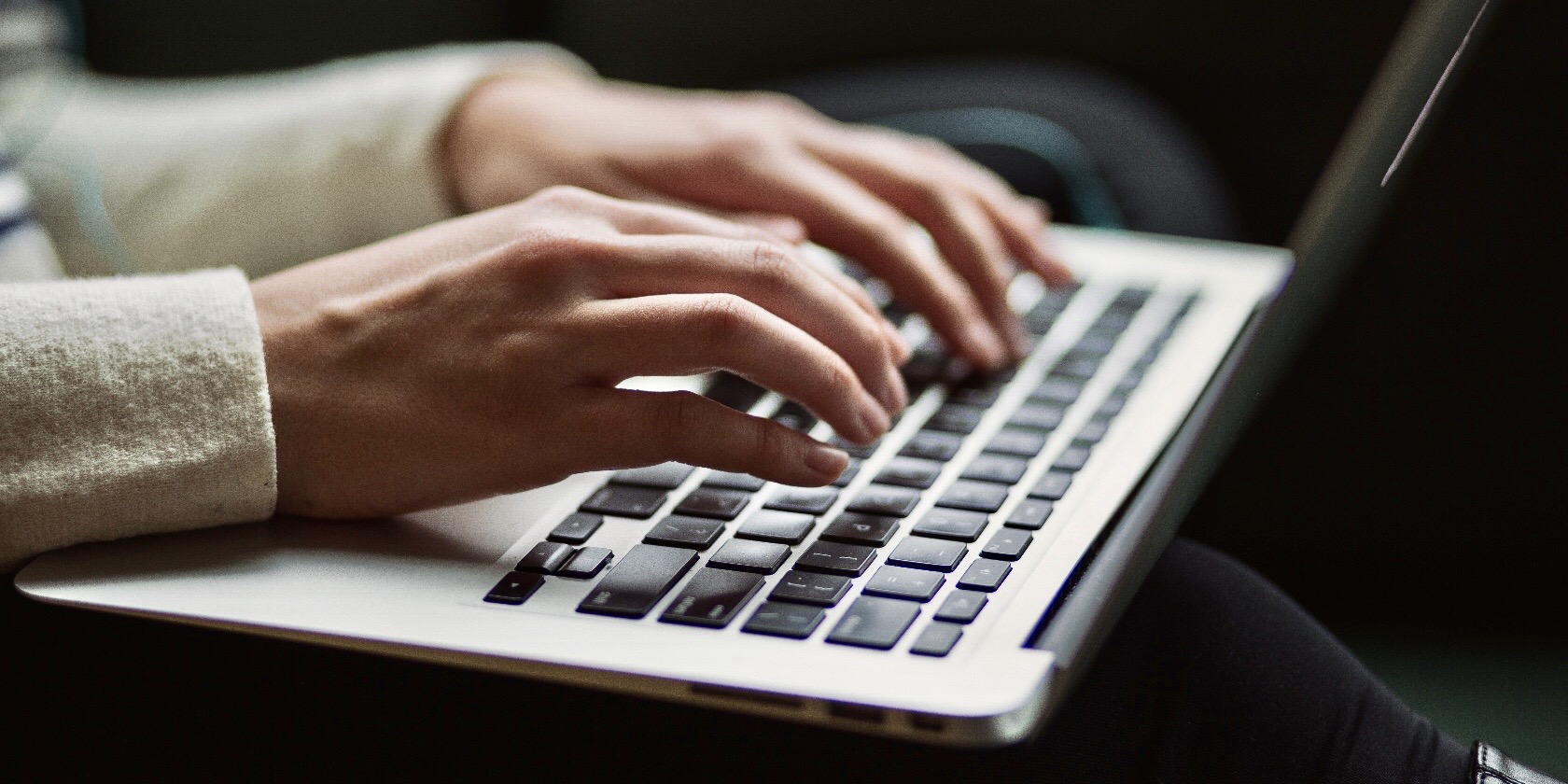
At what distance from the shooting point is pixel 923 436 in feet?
1.74

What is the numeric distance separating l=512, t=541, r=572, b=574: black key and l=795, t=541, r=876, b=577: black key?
80mm

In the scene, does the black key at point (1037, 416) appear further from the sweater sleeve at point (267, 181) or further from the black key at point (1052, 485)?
the sweater sleeve at point (267, 181)

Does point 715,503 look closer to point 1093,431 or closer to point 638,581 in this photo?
point 638,581

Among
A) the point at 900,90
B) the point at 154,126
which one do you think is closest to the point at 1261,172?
the point at 900,90

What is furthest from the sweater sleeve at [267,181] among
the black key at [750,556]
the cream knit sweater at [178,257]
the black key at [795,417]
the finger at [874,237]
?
the black key at [750,556]

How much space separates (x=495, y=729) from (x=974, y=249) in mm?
370

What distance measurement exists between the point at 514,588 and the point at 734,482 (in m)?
0.11

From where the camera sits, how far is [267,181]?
2.61 ft

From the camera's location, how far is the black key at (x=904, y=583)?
39cm

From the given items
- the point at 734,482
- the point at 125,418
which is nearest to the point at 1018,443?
the point at 734,482

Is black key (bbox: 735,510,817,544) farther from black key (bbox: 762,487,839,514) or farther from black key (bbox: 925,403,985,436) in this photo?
black key (bbox: 925,403,985,436)

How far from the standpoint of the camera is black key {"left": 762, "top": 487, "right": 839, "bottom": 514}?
1.50 ft

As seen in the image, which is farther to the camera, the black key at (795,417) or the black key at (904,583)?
the black key at (795,417)

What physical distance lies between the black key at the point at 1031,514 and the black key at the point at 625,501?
0.43ft
